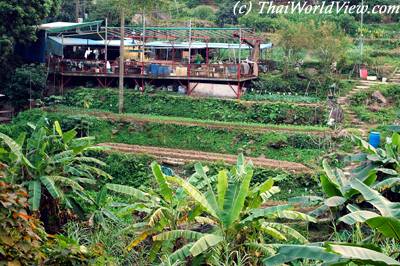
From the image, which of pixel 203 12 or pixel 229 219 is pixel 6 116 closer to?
pixel 229 219

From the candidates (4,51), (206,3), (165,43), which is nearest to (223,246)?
(4,51)

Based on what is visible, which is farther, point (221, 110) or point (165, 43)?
point (165, 43)

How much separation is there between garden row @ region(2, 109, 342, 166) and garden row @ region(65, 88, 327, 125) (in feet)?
6.14

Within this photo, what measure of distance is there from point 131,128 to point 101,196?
899 cm

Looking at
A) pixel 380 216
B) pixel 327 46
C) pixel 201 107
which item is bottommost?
pixel 201 107

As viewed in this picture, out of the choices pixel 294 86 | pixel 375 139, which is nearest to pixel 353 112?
pixel 294 86

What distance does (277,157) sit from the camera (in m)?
19.2

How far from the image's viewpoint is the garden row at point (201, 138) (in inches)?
767

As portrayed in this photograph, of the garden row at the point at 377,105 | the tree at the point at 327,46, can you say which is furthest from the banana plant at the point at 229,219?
the tree at the point at 327,46

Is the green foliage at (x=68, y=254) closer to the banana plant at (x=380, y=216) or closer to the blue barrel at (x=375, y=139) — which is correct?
the banana plant at (x=380, y=216)

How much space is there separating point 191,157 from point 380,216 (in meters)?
12.4

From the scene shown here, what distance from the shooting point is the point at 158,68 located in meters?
25.9

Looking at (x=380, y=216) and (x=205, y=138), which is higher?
(x=380, y=216)

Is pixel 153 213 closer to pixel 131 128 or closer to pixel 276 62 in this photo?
pixel 131 128
